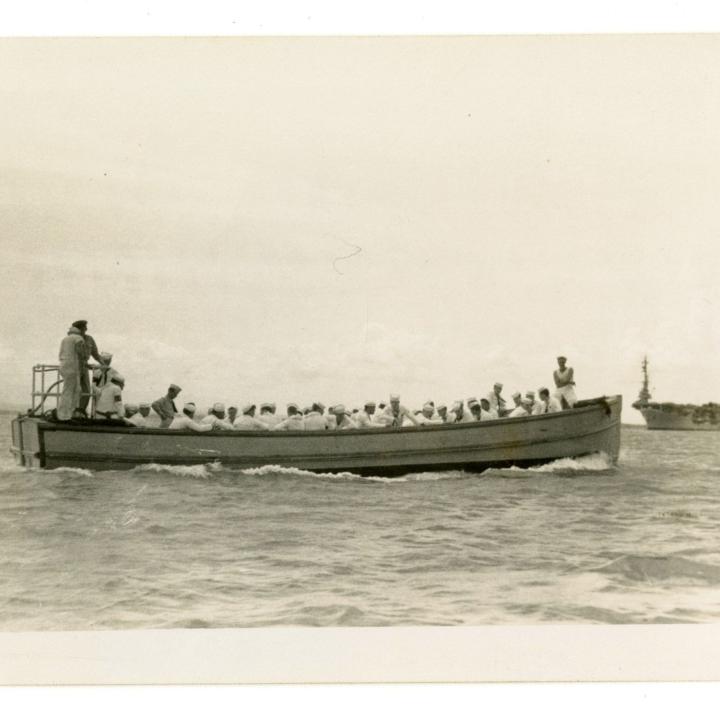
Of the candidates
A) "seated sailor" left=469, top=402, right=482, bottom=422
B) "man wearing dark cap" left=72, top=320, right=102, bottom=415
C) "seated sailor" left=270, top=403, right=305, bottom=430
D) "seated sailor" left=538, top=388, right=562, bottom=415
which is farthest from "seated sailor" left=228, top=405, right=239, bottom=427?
"seated sailor" left=538, top=388, right=562, bottom=415

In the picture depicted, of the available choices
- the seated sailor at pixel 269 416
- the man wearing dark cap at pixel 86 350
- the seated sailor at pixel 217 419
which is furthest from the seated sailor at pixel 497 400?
the man wearing dark cap at pixel 86 350

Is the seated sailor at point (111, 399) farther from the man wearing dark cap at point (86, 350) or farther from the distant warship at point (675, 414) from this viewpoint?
the distant warship at point (675, 414)

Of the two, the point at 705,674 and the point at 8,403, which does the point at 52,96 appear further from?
the point at 705,674

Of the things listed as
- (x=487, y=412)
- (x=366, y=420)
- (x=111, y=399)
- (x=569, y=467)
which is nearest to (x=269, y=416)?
(x=366, y=420)

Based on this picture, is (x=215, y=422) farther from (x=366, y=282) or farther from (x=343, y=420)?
(x=366, y=282)

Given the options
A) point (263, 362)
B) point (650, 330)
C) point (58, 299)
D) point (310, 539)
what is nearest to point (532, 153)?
point (650, 330)

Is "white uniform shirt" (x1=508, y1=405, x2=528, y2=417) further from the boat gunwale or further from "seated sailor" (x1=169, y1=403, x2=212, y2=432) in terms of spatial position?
"seated sailor" (x1=169, y1=403, x2=212, y2=432)
